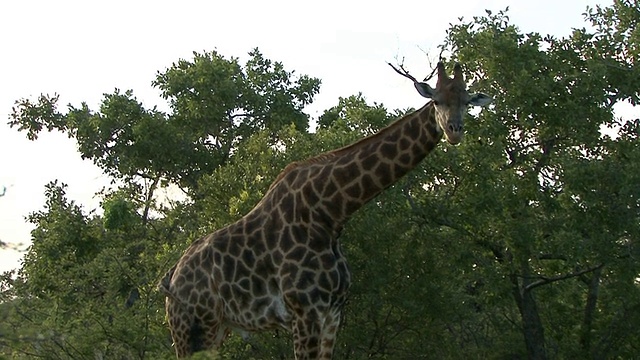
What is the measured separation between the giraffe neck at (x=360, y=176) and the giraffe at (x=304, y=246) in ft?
0.04

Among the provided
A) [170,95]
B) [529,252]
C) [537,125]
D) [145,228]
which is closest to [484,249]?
[529,252]

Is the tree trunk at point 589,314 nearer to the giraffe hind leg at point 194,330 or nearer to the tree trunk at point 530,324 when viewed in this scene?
the tree trunk at point 530,324

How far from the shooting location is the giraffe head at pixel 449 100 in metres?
11.8

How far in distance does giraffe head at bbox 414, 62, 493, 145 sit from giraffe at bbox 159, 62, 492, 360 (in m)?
0.01

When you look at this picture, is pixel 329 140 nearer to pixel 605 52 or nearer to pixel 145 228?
pixel 605 52

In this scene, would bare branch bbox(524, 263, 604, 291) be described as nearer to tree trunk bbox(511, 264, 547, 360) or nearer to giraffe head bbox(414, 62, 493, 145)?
tree trunk bbox(511, 264, 547, 360)

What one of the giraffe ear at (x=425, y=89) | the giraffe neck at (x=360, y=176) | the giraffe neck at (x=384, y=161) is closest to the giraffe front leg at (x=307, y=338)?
the giraffe neck at (x=360, y=176)

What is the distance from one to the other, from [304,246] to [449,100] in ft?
7.80

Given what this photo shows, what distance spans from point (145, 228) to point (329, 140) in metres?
10.8

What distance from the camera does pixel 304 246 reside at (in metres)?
12.6

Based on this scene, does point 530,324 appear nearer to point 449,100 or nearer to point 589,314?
point 589,314

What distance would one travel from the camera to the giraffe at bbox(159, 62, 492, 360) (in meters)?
12.4

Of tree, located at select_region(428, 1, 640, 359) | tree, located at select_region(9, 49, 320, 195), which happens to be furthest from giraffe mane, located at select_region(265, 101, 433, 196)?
tree, located at select_region(9, 49, 320, 195)

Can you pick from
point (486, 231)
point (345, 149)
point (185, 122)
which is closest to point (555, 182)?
point (486, 231)
